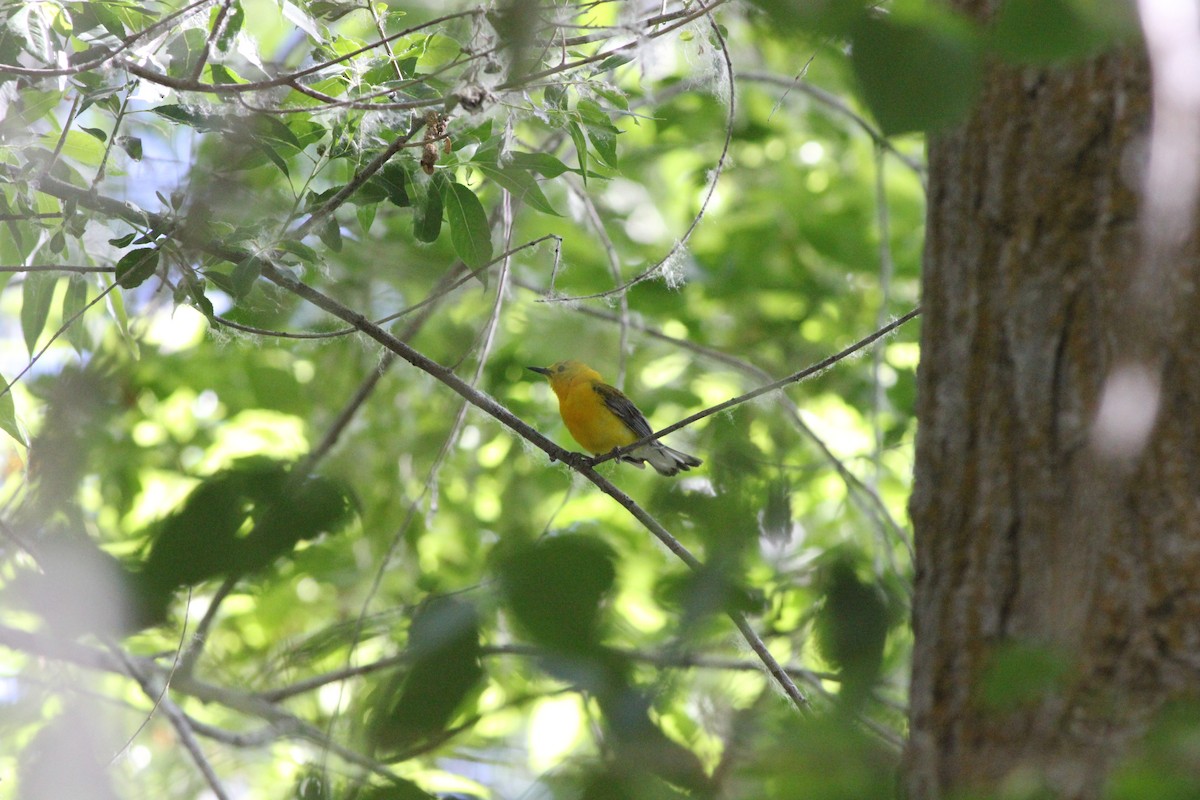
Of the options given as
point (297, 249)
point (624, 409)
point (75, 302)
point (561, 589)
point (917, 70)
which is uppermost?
point (624, 409)

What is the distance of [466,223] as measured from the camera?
2945mm

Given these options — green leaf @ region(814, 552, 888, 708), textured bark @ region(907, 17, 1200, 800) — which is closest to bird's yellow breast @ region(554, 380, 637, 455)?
textured bark @ region(907, 17, 1200, 800)

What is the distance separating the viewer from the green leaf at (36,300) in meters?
3.03

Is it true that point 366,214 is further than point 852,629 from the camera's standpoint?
Yes

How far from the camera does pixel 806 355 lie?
6.80 m

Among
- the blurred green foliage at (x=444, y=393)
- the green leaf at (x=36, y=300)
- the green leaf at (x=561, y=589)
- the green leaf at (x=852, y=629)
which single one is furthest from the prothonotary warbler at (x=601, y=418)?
the green leaf at (x=561, y=589)

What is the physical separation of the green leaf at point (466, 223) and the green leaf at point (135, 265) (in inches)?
31.3

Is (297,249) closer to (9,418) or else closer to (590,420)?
(9,418)

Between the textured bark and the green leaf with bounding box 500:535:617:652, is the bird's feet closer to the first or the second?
the textured bark

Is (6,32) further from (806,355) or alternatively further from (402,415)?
(806,355)

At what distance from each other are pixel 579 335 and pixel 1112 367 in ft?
17.3

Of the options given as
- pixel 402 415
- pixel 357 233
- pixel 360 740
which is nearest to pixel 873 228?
pixel 402 415

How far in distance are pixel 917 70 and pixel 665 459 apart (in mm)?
5467

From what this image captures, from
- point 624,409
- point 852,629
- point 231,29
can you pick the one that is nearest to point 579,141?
point 231,29
